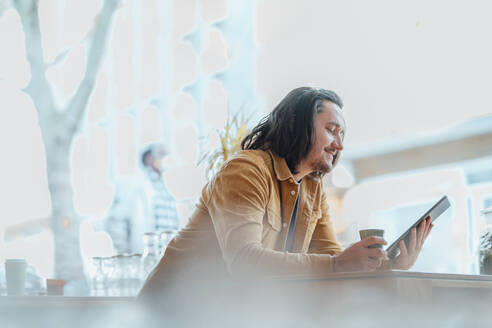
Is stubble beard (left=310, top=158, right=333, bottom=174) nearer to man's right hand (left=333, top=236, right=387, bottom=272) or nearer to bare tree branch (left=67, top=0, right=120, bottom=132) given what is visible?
man's right hand (left=333, top=236, right=387, bottom=272)

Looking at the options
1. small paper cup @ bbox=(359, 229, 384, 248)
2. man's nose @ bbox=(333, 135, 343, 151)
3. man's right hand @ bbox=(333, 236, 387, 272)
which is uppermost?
man's nose @ bbox=(333, 135, 343, 151)

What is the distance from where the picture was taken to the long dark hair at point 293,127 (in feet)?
5.37

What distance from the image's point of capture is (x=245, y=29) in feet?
17.1

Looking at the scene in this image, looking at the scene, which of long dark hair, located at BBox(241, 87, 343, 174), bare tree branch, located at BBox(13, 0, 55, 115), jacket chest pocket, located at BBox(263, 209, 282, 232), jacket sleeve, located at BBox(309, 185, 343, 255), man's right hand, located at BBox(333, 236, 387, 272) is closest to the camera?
man's right hand, located at BBox(333, 236, 387, 272)

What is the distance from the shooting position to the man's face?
1.66m

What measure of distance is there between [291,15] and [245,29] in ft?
1.53

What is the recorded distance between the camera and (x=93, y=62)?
14.2ft

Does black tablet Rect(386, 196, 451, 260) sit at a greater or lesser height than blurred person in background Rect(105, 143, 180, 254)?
lesser

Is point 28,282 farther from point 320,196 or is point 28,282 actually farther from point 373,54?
point 373,54

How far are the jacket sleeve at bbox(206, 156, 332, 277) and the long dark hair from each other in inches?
5.9

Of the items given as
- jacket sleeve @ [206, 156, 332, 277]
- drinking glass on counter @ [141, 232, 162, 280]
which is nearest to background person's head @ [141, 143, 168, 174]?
drinking glass on counter @ [141, 232, 162, 280]

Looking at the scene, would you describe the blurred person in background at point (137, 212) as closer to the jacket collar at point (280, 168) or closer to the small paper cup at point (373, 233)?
the jacket collar at point (280, 168)

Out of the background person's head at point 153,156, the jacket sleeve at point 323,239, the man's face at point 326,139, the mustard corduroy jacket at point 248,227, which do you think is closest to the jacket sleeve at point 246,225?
the mustard corduroy jacket at point 248,227

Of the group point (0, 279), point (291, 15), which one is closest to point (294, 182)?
point (0, 279)
